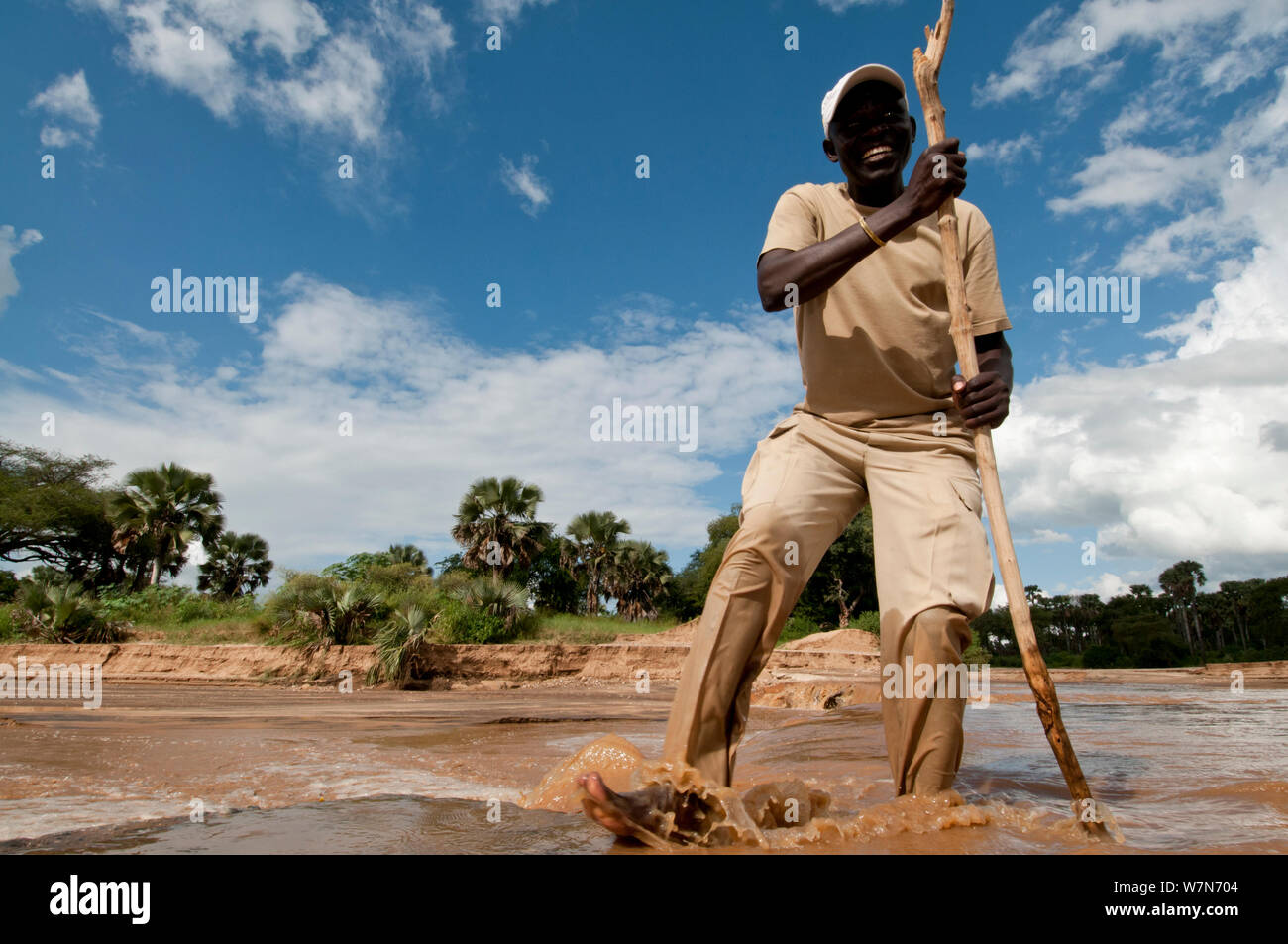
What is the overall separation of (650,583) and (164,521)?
21.4 meters

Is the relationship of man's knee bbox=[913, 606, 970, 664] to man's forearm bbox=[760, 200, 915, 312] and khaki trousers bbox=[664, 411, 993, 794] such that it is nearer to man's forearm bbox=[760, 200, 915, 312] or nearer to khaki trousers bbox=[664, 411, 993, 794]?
khaki trousers bbox=[664, 411, 993, 794]

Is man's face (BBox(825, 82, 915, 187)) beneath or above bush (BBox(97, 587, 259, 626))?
above

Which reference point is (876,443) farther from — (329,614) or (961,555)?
(329,614)

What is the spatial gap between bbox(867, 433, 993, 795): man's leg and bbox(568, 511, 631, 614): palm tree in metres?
31.2

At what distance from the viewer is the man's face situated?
88.9 inches

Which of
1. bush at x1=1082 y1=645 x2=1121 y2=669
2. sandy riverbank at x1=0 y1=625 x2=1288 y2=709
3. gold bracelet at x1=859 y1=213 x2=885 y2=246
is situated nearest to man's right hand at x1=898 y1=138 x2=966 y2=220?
gold bracelet at x1=859 y1=213 x2=885 y2=246

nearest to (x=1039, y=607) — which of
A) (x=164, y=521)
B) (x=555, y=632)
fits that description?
(x=555, y=632)

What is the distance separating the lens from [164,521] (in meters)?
26.3

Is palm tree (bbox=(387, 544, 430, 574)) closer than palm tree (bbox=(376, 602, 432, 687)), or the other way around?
palm tree (bbox=(376, 602, 432, 687))

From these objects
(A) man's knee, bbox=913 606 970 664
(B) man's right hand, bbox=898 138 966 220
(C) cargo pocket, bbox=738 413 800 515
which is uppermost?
(B) man's right hand, bbox=898 138 966 220

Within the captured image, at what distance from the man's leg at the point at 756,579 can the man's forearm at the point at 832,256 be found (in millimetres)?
501

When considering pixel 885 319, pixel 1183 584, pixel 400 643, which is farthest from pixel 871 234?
pixel 1183 584

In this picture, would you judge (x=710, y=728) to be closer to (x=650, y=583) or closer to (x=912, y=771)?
(x=912, y=771)

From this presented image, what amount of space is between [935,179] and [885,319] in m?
0.43
